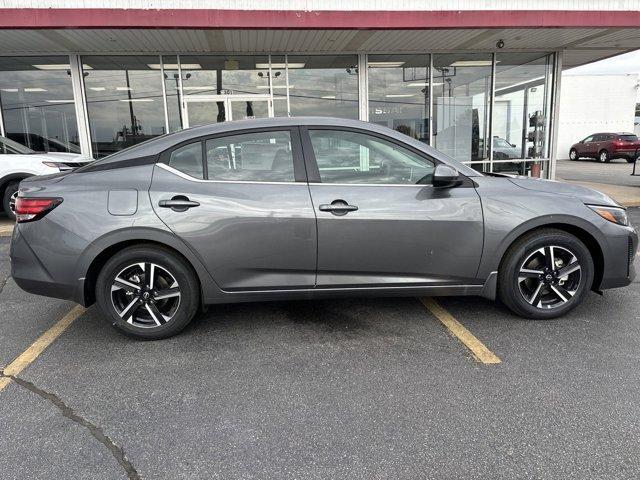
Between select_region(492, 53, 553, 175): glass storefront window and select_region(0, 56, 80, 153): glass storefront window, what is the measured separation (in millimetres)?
10321

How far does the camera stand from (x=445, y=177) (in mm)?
3445

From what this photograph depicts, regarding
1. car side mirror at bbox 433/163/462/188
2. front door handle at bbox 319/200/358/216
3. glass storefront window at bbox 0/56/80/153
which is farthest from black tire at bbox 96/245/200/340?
glass storefront window at bbox 0/56/80/153

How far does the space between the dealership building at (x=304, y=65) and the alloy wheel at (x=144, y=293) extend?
6.23 meters

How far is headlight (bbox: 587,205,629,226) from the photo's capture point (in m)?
3.74

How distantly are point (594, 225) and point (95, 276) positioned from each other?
379cm

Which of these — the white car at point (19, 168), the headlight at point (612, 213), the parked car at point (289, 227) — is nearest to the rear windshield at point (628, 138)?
the headlight at point (612, 213)

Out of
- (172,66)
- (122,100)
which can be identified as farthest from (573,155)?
(122,100)

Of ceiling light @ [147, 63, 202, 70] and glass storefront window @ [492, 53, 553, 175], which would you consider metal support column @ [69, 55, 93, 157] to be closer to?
ceiling light @ [147, 63, 202, 70]

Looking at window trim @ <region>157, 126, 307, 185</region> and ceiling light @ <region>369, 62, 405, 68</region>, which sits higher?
ceiling light @ <region>369, 62, 405, 68</region>

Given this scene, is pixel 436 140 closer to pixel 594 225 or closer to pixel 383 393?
pixel 594 225

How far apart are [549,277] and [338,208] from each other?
5.81 ft

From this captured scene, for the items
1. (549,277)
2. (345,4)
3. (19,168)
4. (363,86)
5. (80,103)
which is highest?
(345,4)

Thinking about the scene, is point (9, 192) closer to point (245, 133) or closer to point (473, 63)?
point (245, 133)

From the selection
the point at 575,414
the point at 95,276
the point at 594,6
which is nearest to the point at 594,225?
the point at 575,414
